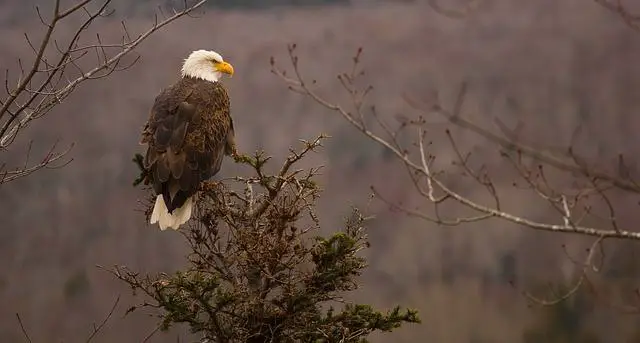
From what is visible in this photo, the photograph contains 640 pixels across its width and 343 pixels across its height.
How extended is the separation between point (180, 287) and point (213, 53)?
2.57 meters

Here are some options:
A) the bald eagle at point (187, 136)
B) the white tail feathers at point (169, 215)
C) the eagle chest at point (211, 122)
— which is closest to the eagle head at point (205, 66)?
the bald eagle at point (187, 136)

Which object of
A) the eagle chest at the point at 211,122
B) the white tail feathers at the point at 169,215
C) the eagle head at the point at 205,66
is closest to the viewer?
the white tail feathers at the point at 169,215

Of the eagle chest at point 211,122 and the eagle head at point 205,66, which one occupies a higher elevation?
the eagle head at point 205,66

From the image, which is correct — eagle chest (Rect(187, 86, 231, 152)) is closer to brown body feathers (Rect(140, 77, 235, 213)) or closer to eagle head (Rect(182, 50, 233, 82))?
brown body feathers (Rect(140, 77, 235, 213))

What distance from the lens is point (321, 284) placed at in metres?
4.86

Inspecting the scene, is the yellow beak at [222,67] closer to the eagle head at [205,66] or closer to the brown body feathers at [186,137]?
the eagle head at [205,66]

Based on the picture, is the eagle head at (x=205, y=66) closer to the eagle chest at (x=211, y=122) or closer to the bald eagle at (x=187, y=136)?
the bald eagle at (x=187, y=136)

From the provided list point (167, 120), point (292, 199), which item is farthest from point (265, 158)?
point (167, 120)

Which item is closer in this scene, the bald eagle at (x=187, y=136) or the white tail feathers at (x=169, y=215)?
the white tail feathers at (x=169, y=215)

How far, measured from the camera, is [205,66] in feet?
21.3

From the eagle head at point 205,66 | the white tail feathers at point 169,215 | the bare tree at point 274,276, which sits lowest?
the bare tree at point 274,276

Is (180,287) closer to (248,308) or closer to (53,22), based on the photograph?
(248,308)

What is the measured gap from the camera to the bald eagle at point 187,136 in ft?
17.7

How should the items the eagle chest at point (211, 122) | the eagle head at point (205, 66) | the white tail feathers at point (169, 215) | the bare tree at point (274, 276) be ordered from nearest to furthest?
the bare tree at point (274, 276), the white tail feathers at point (169, 215), the eagle chest at point (211, 122), the eagle head at point (205, 66)
